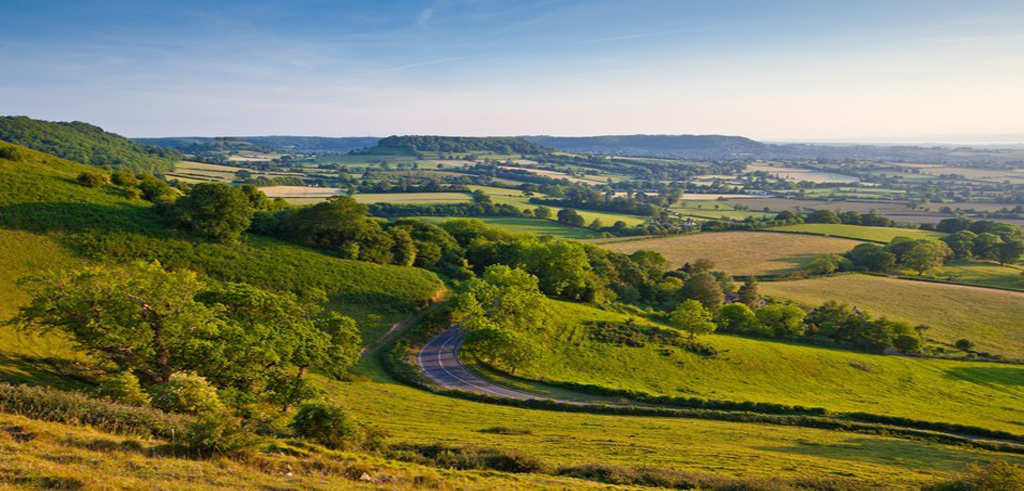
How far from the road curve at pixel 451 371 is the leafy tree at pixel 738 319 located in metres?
44.0

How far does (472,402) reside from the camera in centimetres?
4816

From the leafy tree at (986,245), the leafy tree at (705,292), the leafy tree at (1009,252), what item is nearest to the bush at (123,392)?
the leafy tree at (705,292)

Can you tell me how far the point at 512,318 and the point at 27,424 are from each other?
1870 inches

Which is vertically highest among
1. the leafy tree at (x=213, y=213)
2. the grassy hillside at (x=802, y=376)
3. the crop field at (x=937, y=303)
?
the leafy tree at (x=213, y=213)

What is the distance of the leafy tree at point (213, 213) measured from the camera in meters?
67.8

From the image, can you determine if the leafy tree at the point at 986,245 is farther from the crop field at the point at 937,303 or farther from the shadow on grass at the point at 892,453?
the shadow on grass at the point at 892,453

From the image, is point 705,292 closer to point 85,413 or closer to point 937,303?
point 937,303

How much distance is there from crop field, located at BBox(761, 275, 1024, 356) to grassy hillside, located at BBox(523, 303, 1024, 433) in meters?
17.6

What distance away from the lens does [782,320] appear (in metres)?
81.2

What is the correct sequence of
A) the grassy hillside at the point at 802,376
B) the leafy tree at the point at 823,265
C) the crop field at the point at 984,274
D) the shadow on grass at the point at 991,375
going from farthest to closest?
1. the leafy tree at the point at 823,265
2. the crop field at the point at 984,274
3. the shadow on grass at the point at 991,375
4. the grassy hillside at the point at 802,376

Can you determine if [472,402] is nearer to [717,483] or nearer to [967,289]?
[717,483]

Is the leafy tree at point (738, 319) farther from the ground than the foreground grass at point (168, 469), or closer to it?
closer to it

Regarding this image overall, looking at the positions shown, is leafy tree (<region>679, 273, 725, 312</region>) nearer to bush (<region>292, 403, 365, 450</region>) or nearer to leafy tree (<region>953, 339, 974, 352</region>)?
leafy tree (<region>953, 339, 974, 352</region>)

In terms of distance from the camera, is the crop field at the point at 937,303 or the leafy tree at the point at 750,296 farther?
the leafy tree at the point at 750,296
